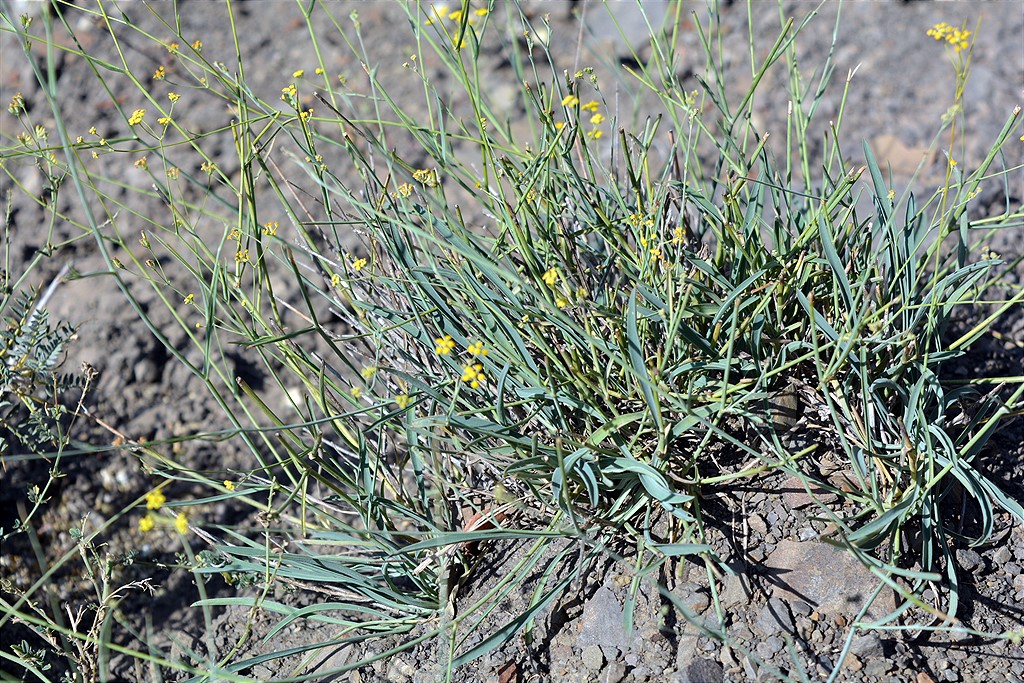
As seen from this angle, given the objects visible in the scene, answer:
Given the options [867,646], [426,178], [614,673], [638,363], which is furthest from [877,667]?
[426,178]

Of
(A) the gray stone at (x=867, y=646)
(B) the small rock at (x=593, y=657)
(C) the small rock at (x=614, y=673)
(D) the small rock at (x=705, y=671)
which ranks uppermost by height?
(B) the small rock at (x=593, y=657)

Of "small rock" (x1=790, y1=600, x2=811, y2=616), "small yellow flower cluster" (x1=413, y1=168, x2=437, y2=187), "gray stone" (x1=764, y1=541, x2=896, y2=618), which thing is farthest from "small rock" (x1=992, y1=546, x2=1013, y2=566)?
"small yellow flower cluster" (x1=413, y1=168, x2=437, y2=187)

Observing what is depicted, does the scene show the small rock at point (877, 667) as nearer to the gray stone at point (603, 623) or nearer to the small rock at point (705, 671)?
the small rock at point (705, 671)

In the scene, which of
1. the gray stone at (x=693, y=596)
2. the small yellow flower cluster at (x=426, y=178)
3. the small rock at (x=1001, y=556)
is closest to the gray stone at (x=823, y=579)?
the gray stone at (x=693, y=596)

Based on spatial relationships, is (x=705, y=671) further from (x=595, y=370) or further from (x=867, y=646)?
(x=595, y=370)

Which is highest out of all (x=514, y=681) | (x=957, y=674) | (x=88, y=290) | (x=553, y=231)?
(x=88, y=290)

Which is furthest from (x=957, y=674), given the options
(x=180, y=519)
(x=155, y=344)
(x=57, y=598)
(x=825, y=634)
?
(x=155, y=344)

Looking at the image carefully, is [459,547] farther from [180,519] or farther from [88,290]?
[88,290]

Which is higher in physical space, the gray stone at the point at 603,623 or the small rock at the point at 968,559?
the gray stone at the point at 603,623
